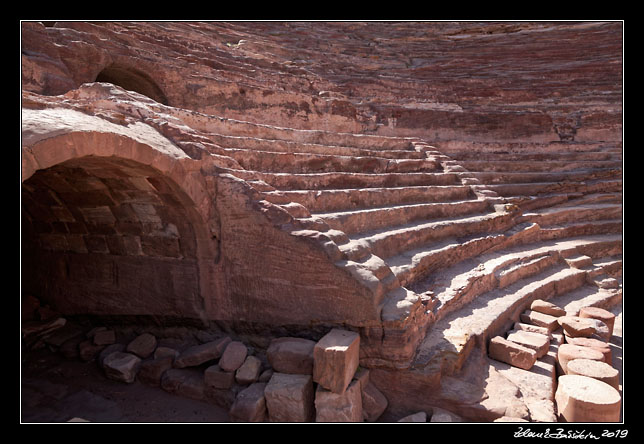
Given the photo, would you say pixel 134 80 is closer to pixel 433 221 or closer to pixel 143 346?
pixel 143 346

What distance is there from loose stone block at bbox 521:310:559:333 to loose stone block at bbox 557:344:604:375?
522 millimetres

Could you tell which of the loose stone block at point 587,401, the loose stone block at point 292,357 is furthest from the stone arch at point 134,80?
the loose stone block at point 587,401

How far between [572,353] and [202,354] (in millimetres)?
3756

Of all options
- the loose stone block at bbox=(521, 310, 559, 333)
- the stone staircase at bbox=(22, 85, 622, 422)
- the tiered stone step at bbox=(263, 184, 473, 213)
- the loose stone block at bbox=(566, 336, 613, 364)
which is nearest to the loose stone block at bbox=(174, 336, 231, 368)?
the stone staircase at bbox=(22, 85, 622, 422)

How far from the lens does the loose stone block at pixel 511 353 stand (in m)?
4.05

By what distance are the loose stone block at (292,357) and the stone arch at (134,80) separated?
6.73 m

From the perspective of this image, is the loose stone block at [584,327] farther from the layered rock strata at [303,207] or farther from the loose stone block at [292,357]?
the loose stone block at [292,357]

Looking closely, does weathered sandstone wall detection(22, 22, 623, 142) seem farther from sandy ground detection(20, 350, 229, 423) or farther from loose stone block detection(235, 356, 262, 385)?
loose stone block detection(235, 356, 262, 385)

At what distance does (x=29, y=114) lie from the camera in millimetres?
3021

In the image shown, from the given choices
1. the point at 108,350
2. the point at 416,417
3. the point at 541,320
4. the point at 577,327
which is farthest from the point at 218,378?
the point at 577,327

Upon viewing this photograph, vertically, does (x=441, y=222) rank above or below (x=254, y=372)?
above

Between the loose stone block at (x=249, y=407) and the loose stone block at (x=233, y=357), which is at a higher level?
the loose stone block at (x=233, y=357)

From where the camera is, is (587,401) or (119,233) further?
(119,233)

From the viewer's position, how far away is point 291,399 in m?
3.31
